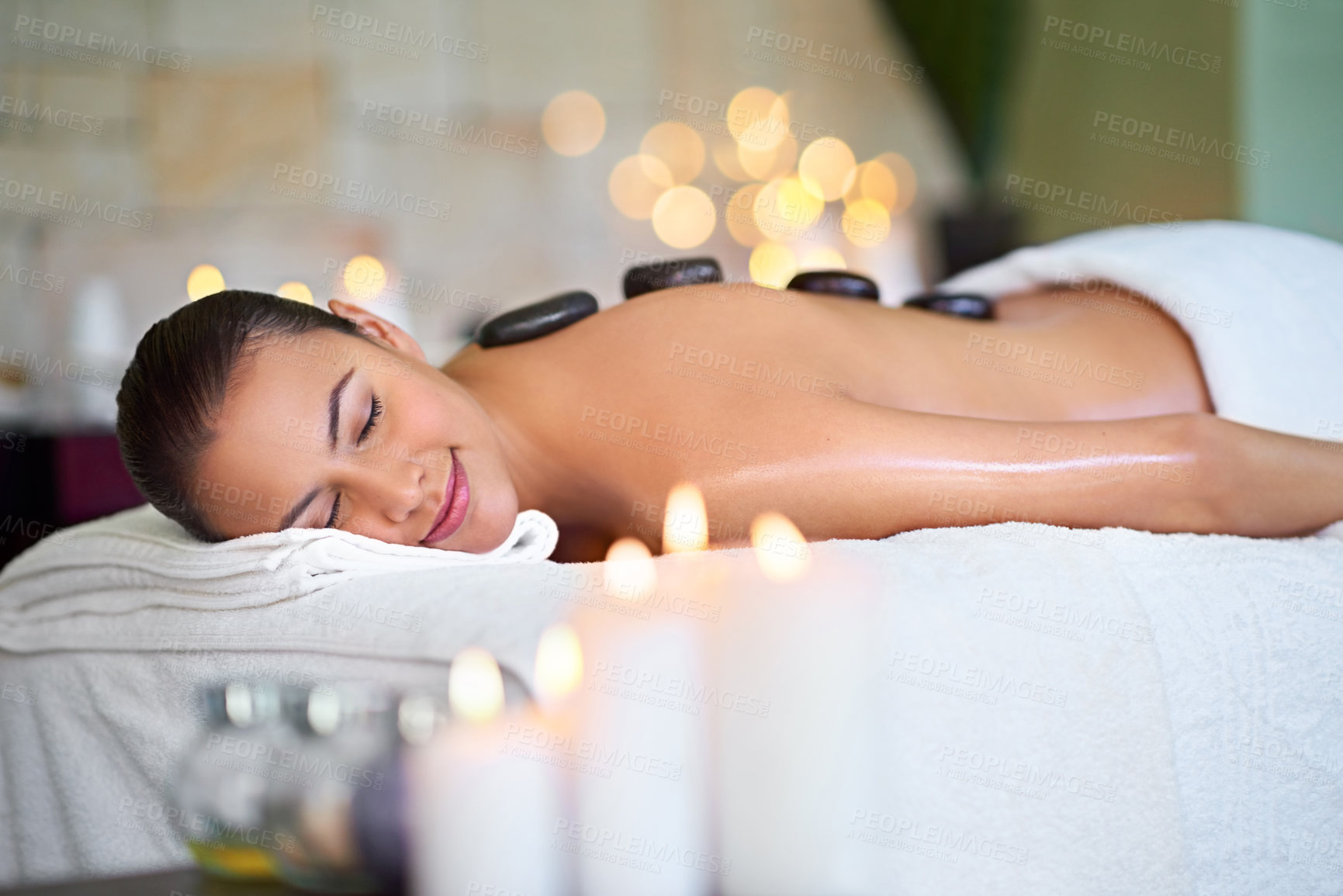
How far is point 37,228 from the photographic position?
3.16m

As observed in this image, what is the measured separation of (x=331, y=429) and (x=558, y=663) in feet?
1.43

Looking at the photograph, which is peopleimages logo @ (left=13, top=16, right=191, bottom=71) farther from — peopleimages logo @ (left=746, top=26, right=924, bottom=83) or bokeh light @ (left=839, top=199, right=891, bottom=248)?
bokeh light @ (left=839, top=199, right=891, bottom=248)

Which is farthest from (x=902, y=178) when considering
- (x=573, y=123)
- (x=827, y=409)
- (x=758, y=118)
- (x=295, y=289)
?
(x=827, y=409)

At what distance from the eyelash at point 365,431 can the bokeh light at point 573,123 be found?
2677mm

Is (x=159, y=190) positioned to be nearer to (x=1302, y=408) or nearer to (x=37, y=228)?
(x=37, y=228)

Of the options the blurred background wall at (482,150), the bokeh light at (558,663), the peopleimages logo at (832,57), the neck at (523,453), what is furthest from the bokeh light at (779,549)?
the peopleimages logo at (832,57)

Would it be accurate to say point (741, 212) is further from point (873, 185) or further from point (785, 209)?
point (873, 185)

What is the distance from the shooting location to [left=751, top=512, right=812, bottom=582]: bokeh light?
0.69 meters

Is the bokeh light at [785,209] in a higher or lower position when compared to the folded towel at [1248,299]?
higher

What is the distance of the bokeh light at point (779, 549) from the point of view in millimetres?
688

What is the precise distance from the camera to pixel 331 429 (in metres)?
0.94

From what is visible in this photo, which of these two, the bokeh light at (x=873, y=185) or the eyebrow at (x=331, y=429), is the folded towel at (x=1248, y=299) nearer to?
the eyebrow at (x=331, y=429)

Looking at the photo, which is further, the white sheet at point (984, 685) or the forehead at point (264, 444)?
the forehead at point (264, 444)

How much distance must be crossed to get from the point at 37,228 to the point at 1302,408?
349 centimetres
